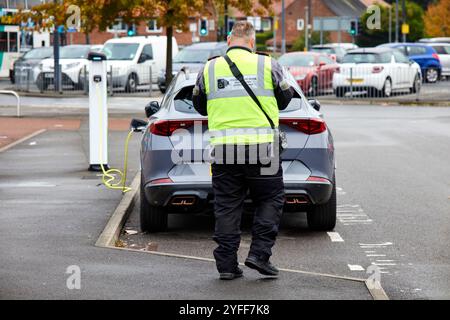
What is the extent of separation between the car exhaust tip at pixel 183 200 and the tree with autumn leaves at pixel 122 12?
18.2 m

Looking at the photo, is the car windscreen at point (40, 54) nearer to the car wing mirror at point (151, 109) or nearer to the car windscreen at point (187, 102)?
the car wing mirror at point (151, 109)

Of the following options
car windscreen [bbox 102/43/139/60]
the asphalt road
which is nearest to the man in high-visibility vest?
the asphalt road

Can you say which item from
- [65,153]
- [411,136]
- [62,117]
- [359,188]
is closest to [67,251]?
[359,188]

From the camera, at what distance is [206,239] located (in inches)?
407

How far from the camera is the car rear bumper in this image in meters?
10.0

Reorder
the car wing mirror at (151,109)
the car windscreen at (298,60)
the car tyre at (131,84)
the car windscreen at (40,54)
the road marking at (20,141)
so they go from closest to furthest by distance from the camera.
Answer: the car wing mirror at (151,109)
the road marking at (20,141)
the car windscreen at (298,60)
the car tyre at (131,84)
the car windscreen at (40,54)

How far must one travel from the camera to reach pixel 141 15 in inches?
1163

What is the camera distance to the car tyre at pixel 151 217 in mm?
10438

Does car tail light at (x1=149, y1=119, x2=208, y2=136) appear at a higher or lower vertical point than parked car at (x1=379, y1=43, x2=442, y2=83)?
lower

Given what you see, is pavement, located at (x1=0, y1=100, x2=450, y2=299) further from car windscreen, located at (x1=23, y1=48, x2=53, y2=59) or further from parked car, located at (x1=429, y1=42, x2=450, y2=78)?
parked car, located at (x1=429, y1=42, x2=450, y2=78)

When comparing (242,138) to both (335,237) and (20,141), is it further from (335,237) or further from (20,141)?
(20,141)

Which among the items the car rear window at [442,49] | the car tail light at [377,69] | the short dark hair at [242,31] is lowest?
the short dark hair at [242,31]

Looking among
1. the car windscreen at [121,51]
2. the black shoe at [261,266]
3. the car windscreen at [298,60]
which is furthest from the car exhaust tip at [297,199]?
the car windscreen at [121,51]

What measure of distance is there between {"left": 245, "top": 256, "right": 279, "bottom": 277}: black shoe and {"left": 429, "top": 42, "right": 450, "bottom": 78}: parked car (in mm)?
42287
